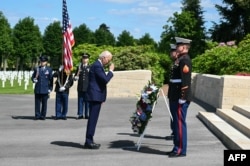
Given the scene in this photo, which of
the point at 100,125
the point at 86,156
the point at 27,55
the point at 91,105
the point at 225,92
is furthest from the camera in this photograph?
the point at 27,55

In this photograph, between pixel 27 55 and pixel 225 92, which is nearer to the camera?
pixel 225 92

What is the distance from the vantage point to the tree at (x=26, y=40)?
7525 centimetres

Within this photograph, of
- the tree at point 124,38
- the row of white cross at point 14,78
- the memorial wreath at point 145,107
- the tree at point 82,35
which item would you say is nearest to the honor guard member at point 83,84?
the memorial wreath at point 145,107

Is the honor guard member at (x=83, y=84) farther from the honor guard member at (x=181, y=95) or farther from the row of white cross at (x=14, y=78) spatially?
the row of white cross at (x=14, y=78)

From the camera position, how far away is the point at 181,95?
7984 mm

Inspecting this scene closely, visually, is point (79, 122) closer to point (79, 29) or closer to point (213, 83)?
point (213, 83)

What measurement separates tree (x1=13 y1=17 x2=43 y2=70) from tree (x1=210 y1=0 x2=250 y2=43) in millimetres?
33947

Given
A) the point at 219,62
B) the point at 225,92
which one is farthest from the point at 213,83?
the point at 219,62

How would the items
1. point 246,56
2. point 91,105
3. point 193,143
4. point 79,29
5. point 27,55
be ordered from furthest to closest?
1. point 79,29
2. point 27,55
3. point 246,56
4. point 193,143
5. point 91,105

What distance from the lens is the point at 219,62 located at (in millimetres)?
21031

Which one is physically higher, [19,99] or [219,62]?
[219,62]

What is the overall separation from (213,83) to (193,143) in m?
6.38

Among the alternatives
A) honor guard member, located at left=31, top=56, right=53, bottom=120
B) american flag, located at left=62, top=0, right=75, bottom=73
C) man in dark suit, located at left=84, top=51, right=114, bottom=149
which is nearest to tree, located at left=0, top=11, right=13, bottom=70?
american flag, located at left=62, top=0, right=75, bottom=73

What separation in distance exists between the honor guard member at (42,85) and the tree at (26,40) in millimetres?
62956
